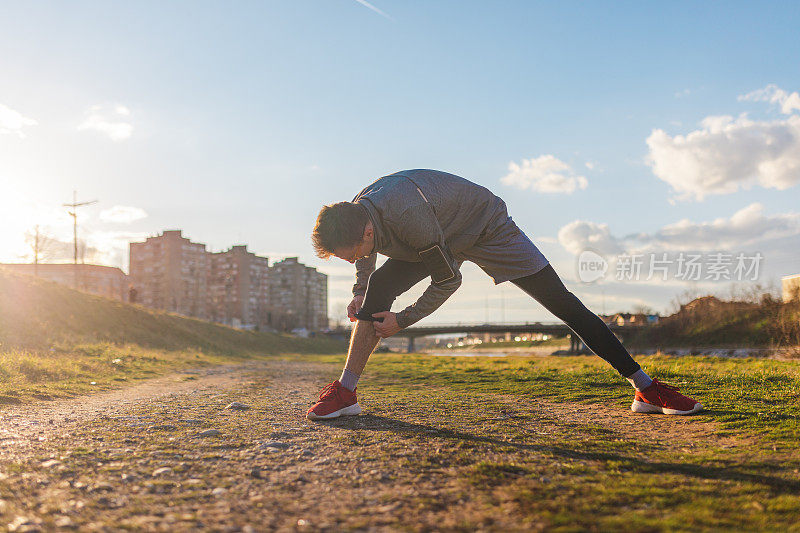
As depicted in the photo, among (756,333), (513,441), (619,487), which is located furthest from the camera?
(756,333)

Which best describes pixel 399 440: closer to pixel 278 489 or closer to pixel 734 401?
pixel 278 489

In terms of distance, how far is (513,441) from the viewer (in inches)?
111

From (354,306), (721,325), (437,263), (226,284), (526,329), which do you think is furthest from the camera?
(226,284)

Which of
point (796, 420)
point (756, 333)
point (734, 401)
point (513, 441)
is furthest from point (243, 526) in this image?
point (756, 333)

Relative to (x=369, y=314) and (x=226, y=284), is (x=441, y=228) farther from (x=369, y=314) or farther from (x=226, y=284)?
(x=226, y=284)

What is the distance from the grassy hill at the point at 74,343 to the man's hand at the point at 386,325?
367 cm

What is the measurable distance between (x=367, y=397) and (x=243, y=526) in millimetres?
3509

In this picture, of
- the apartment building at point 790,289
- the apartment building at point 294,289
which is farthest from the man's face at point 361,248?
the apartment building at point 294,289

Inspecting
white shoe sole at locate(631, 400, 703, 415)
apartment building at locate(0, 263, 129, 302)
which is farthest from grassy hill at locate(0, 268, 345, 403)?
apartment building at locate(0, 263, 129, 302)

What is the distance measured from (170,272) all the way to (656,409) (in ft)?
→ 295

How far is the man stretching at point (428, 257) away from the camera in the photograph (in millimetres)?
3189

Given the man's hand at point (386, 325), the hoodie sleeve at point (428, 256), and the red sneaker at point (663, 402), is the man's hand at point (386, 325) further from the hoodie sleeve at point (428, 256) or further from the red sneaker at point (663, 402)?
the red sneaker at point (663, 402)

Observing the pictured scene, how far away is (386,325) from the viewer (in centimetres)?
359

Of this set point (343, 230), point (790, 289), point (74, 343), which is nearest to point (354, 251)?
point (343, 230)
